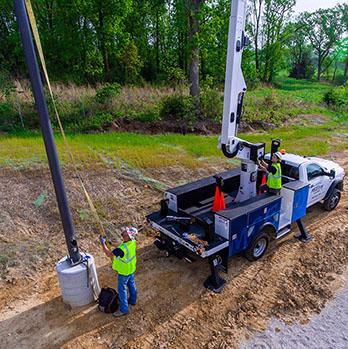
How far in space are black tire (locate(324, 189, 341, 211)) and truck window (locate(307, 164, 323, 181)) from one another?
1.11 meters

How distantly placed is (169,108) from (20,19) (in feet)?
48.3

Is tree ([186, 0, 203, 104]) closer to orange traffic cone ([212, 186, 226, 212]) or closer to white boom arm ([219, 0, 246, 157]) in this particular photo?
white boom arm ([219, 0, 246, 157])

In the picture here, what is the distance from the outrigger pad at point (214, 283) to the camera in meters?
6.37

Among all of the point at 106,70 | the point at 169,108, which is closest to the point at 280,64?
the point at 106,70

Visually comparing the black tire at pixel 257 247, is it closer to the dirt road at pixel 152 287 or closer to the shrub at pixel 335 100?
the dirt road at pixel 152 287

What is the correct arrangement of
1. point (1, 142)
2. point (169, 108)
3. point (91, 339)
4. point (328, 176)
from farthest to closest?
point (169, 108)
point (1, 142)
point (328, 176)
point (91, 339)

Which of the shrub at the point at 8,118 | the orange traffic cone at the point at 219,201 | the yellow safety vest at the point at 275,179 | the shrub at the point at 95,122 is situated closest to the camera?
the orange traffic cone at the point at 219,201

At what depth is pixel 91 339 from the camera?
5.27 metres

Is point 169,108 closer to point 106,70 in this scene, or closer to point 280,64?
point 106,70

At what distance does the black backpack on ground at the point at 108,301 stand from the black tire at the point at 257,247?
9.74 ft

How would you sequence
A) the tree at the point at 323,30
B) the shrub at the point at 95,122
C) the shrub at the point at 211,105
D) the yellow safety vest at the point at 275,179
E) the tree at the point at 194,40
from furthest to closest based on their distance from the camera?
the tree at the point at 323,30 → the shrub at the point at 211,105 → the tree at the point at 194,40 → the shrub at the point at 95,122 → the yellow safety vest at the point at 275,179

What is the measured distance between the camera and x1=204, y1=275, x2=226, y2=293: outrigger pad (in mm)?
6367

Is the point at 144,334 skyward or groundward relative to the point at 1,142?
groundward

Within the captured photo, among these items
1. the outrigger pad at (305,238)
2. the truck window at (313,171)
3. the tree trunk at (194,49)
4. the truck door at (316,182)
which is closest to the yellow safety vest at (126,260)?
the outrigger pad at (305,238)
